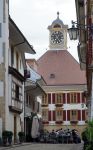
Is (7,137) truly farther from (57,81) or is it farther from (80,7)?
(57,81)

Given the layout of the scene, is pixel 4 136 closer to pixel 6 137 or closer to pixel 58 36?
pixel 6 137

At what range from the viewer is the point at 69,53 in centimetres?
10919

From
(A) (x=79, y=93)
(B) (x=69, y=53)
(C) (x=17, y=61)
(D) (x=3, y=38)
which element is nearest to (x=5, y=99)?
(D) (x=3, y=38)

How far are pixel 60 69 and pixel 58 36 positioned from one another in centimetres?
985

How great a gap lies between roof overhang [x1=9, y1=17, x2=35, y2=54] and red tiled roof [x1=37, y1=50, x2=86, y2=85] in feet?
142

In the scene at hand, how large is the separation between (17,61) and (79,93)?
148 ft

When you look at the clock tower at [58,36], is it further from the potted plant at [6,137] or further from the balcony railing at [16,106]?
the potted plant at [6,137]

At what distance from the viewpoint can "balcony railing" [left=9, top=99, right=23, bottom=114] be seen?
46.6 metres

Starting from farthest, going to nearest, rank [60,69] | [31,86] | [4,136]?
[60,69] < [31,86] < [4,136]

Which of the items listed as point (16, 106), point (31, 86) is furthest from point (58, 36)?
point (16, 106)

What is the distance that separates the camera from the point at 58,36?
11250cm

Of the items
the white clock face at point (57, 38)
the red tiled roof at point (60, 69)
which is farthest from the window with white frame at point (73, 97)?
the white clock face at point (57, 38)

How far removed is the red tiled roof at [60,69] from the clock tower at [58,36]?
5.45 feet

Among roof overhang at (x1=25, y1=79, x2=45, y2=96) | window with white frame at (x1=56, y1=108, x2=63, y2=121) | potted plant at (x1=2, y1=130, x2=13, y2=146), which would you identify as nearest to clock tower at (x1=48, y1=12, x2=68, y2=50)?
window with white frame at (x1=56, y1=108, x2=63, y2=121)
